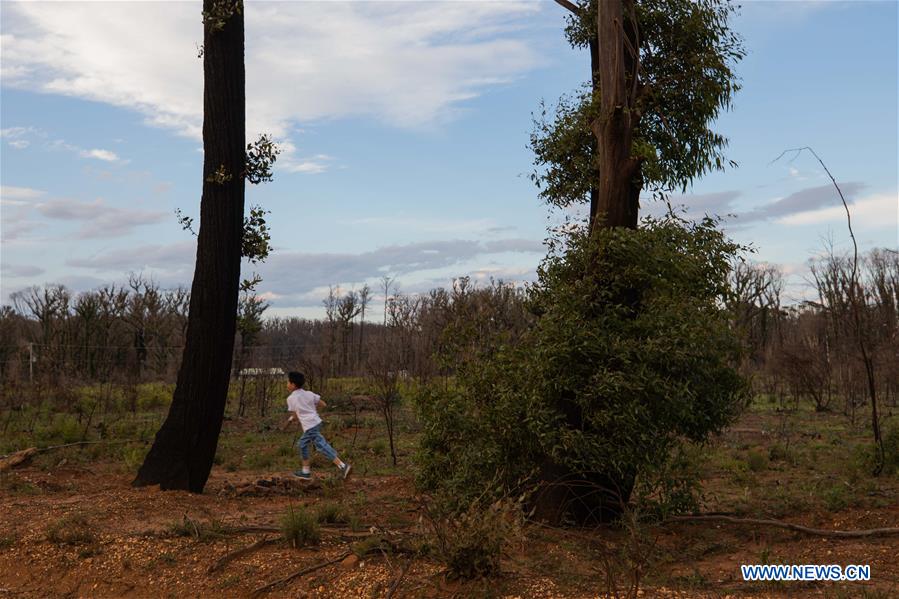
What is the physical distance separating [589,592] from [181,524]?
137 inches

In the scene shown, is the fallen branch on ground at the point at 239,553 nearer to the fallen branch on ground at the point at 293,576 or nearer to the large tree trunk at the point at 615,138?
the fallen branch on ground at the point at 293,576

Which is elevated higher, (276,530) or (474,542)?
(474,542)

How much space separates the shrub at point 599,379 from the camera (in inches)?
265

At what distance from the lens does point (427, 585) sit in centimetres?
511

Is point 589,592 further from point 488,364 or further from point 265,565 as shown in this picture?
point 488,364

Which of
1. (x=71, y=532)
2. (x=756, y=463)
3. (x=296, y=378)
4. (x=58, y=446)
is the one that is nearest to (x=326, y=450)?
(x=296, y=378)

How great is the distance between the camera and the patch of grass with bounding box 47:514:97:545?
639 cm

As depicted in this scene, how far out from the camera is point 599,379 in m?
6.74

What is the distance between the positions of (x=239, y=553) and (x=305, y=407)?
3.99 m

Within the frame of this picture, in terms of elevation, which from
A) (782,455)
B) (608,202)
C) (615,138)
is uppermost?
(615,138)

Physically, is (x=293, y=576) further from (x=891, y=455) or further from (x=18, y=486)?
(x=891, y=455)

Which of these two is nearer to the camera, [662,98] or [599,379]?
[599,379]

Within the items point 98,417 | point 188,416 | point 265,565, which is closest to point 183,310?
point 98,417

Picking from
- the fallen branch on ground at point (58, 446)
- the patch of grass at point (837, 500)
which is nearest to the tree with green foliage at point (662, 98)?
the patch of grass at point (837, 500)
